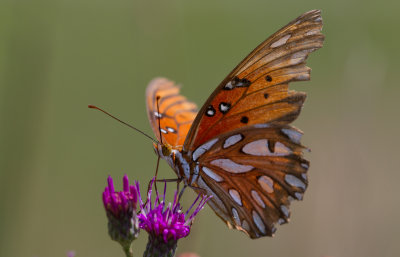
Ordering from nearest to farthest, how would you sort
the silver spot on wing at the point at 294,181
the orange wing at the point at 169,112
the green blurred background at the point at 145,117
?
the silver spot on wing at the point at 294,181, the orange wing at the point at 169,112, the green blurred background at the point at 145,117

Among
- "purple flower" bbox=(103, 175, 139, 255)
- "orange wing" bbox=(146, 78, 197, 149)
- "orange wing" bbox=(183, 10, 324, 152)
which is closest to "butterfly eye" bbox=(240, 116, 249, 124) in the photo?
"orange wing" bbox=(183, 10, 324, 152)

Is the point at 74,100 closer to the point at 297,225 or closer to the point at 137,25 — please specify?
the point at 297,225

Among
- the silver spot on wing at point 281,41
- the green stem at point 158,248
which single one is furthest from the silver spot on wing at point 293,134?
the green stem at point 158,248

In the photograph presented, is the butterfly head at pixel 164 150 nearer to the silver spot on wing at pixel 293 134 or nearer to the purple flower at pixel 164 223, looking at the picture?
the purple flower at pixel 164 223

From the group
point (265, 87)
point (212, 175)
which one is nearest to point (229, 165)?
point (212, 175)

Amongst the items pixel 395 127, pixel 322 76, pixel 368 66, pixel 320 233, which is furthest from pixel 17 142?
pixel 322 76

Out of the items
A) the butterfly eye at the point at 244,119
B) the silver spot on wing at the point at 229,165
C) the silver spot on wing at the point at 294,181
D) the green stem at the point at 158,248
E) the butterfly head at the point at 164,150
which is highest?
the butterfly eye at the point at 244,119

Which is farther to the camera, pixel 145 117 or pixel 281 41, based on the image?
pixel 145 117

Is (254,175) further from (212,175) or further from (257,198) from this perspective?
(212,175)
